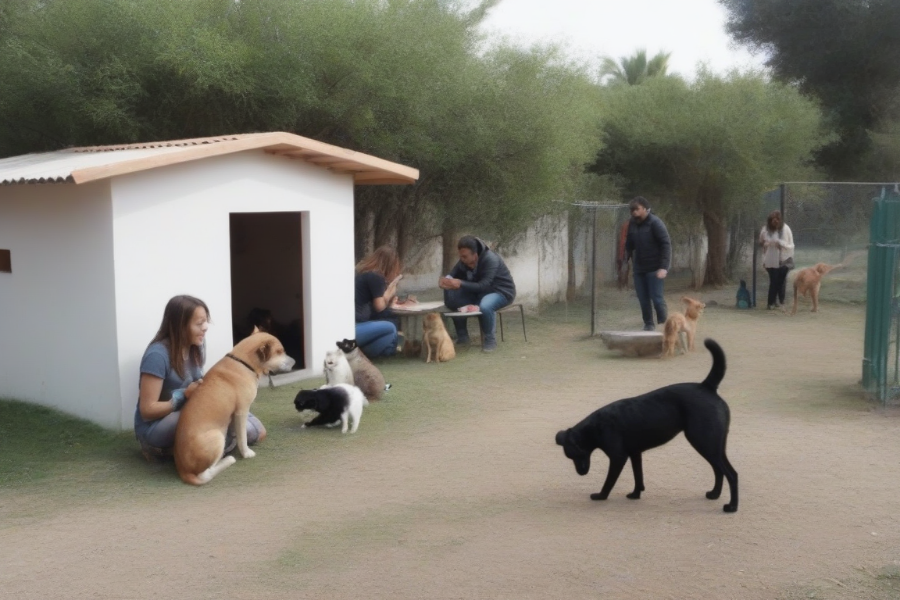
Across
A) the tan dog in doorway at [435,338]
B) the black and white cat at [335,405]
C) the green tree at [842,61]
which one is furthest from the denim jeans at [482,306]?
the green tree at [842,61]

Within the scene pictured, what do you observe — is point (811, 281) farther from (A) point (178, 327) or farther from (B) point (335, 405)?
(A) point (178, 327)

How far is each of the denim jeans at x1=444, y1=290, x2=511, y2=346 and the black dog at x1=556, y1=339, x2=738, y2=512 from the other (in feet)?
21.8

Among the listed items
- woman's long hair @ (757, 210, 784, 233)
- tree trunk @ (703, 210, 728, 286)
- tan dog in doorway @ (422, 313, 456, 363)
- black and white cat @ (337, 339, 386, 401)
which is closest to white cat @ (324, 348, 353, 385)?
black and white cat @ (337, 339, 386, 401)

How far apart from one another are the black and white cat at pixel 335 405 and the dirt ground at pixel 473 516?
0.13 metres

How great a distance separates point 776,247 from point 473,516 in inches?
455

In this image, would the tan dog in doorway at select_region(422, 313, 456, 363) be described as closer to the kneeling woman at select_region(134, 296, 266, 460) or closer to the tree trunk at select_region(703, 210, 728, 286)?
the kneeling woman at select_region(134, 296, 266, 460)

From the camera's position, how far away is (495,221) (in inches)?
602

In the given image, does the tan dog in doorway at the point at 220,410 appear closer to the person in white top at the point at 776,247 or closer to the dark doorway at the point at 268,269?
the dark doorway at the point at 268,269

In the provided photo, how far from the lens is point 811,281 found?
51.5 ft

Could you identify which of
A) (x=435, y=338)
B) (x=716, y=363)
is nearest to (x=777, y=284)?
(x=435, y=338)

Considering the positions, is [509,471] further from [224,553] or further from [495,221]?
[495,221]

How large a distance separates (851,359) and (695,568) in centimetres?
763

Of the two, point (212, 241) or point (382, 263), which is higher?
point (212, 241)

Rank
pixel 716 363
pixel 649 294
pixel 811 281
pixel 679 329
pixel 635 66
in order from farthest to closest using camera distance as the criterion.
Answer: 1. pixel 635 66
2. pixel 811 281
3. pixel 649 294
4. pixel 679 329
5. pixel 716 363
